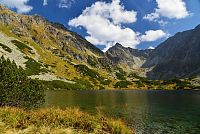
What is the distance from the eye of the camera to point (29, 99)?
178ft

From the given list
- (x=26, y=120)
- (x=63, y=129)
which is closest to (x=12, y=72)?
(x=26, y=120)

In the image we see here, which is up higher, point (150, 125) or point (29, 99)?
point (29, 99)

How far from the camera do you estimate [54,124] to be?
1992cm

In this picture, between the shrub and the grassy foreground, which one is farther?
the shrub

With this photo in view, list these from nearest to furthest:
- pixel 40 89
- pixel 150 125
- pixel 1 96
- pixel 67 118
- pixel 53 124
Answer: pixel 53 124 → pixel 67 118 → pixel 1 96 → pixel 150 125 → pixel 40 89

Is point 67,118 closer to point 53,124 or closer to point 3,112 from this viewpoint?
point 53,124

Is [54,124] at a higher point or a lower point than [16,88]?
lower

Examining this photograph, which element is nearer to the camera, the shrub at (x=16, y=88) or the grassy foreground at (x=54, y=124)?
the grassy foreground at (x=54, y=124)

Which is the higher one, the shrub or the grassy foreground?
the shrub

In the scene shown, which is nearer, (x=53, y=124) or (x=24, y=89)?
(x=53, y=124)

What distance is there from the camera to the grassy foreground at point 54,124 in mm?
18141

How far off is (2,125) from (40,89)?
130 feet

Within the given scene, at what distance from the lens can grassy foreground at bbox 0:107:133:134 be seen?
59.5ft

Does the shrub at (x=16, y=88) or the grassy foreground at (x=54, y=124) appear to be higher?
the shrub at (x=16, y=88)
